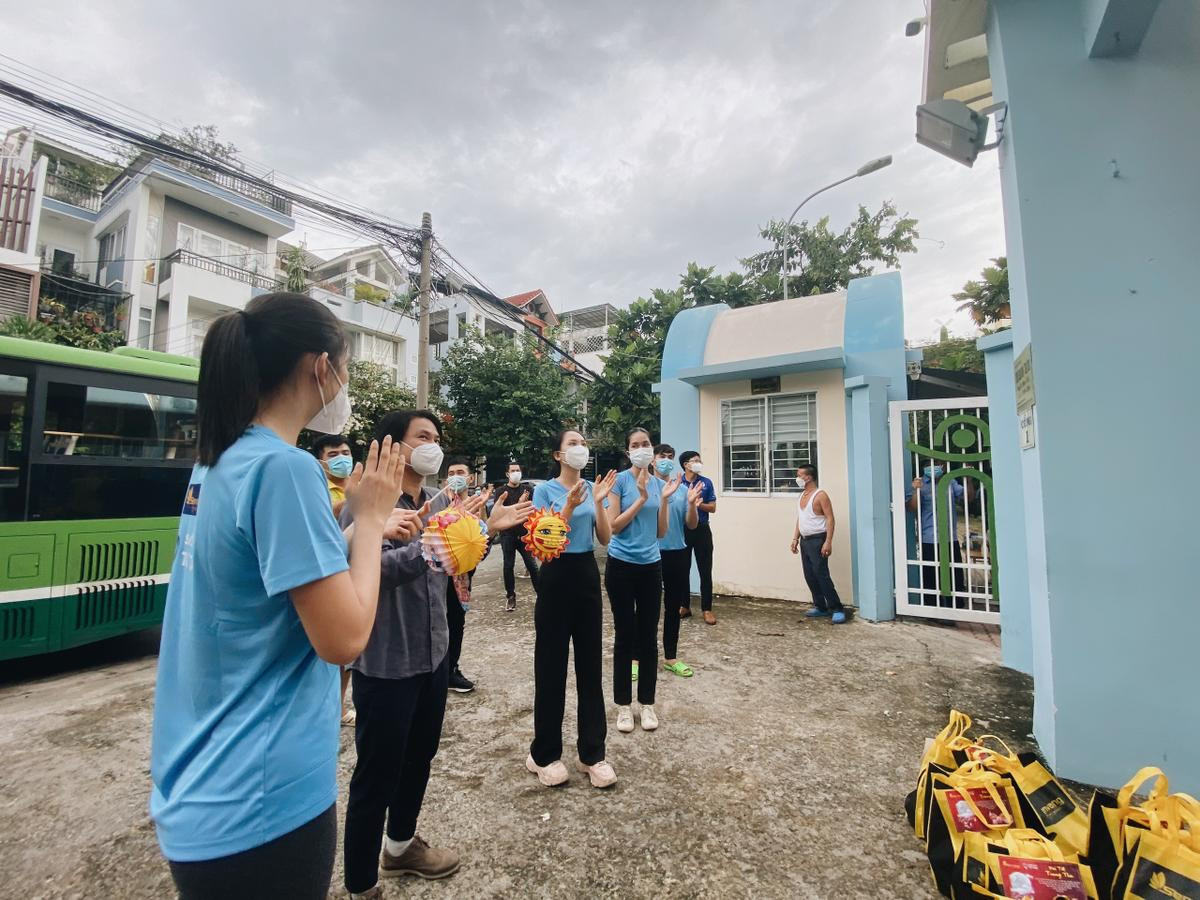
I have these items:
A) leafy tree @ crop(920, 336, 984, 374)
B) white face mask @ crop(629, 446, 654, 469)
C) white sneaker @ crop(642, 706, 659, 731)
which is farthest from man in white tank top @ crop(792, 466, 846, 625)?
leafy tree @ crop(920, 336, 984, 374)

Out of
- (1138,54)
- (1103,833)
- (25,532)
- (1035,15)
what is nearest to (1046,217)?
(1138,54)

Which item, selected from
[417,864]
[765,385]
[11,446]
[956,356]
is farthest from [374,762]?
Answer: [956,356]

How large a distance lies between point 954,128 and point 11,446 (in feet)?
22.6

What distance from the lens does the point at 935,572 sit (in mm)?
5320

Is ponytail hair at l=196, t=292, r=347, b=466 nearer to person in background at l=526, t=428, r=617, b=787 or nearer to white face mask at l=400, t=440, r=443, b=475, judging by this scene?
white face mask at l=400, t=440, r=443, b=475

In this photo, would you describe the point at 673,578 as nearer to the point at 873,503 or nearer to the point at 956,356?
the point at 873,503

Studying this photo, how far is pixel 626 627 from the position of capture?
Result: 123 inches

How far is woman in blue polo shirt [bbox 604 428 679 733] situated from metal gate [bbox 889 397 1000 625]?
11.3ft

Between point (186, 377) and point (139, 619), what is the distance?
85.7 inches

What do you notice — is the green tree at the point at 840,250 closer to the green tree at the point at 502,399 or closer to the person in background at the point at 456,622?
the green tree at the point at 502,399

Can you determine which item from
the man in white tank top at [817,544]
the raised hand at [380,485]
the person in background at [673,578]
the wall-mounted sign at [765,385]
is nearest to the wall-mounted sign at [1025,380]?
the person in background at [673,578]

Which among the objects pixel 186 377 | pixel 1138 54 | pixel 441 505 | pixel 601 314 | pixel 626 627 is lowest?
pixel 626 627

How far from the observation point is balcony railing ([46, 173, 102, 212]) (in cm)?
1561

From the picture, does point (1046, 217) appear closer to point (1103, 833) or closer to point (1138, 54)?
point (1138, 54)
